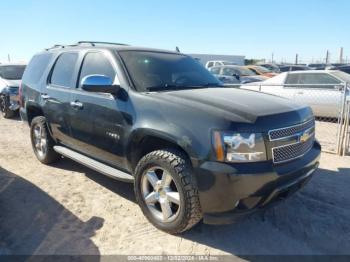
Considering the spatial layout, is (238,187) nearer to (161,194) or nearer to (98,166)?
(161,194)

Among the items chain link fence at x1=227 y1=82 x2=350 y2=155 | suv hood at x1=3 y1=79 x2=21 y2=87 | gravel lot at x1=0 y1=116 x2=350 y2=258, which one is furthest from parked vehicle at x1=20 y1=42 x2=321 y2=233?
suv hood at x1=3 y1=79 x2=21 y2=87

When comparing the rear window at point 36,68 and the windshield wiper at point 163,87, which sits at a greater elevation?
the rear window at point 36,68

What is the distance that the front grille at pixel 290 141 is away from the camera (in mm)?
2961

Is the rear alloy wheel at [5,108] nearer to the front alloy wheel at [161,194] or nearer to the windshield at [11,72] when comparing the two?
the windshield at [11,72]

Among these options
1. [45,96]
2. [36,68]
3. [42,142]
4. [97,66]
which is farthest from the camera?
[36,68]

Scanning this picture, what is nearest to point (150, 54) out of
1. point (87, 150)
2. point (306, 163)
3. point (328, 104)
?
point (87, 150)

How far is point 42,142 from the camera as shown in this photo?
546cm

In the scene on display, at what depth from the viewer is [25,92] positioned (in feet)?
19.2

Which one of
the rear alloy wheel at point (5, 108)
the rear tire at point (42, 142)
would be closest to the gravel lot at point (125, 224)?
the rear tire at point (42, 142)

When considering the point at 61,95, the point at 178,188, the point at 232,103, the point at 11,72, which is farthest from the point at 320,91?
the point at 11,72

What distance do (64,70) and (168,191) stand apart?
8.77ft

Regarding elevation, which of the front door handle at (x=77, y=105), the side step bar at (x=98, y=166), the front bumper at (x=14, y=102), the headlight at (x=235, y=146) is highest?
the front door handle at (x=77, y=105)

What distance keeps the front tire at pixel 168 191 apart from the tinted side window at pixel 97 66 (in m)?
1.26

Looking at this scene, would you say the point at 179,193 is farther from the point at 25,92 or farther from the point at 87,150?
the point at 25,92
